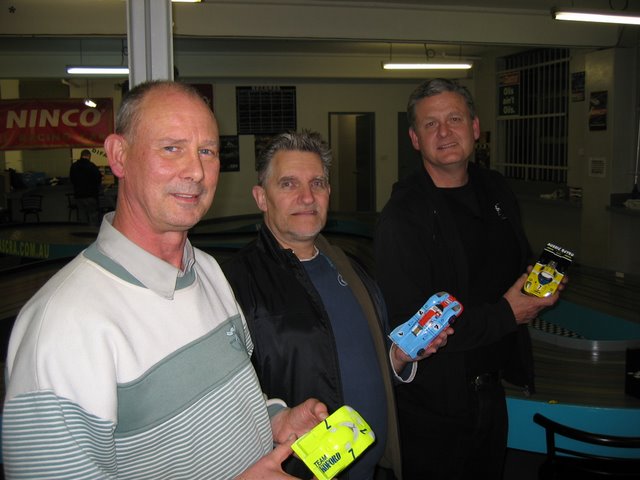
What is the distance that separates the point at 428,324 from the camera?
1.89 m

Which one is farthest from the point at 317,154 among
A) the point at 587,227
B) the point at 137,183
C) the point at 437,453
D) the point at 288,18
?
the point at 587,227

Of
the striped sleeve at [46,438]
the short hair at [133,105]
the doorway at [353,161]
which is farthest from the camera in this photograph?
the doorway at [353,161]

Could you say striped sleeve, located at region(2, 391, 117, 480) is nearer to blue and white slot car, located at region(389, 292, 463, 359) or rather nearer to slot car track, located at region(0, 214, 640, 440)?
blue and white slot car, located at region(389, 292, 463, 359)

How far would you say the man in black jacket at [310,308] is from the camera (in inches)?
69.8

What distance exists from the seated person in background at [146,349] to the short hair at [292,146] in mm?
671

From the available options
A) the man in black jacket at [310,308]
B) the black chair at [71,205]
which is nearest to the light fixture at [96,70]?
the black chair at [71,205]

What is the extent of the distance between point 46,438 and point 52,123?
1304 centimetres

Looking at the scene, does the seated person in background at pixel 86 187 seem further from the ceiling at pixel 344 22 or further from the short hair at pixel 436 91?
the short hair at pixel 436 91

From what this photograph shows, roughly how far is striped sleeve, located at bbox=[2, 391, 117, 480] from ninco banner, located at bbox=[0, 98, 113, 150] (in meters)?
12.5

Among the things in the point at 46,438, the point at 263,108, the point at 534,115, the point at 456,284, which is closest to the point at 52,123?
the point at 263,108

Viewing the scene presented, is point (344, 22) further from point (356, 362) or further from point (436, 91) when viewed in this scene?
point (356, 362)

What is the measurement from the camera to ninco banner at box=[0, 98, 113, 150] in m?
12.3

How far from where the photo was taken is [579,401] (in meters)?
3.20

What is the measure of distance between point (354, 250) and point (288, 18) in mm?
3931
